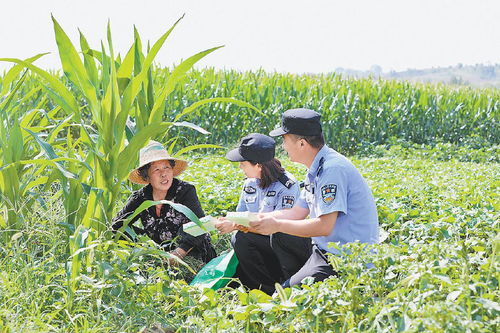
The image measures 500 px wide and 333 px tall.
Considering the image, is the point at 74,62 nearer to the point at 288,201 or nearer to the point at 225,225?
the point at 225,225

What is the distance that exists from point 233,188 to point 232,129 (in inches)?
304

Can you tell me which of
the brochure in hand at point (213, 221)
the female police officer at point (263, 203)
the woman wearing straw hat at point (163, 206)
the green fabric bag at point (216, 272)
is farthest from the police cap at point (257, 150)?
the green fabric bag at point (216, 272)

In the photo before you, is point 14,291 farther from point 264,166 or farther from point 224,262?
point 264,166

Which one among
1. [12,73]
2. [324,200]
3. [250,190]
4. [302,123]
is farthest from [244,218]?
[12,73]

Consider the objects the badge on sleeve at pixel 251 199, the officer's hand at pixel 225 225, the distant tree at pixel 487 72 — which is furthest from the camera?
the distant tree at pixel 487 72

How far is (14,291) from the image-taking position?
11.7 feet

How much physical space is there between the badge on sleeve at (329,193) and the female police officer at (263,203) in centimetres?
83

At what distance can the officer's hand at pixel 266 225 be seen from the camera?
3.90m

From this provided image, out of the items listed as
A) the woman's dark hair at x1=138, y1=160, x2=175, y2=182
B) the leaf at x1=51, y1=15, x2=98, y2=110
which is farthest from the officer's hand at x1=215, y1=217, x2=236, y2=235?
the leaf at x1=51, y1=15, x2=98, y2=110

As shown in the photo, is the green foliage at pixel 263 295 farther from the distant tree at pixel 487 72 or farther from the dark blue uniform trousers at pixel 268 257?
the distant tree at pixel 487 72

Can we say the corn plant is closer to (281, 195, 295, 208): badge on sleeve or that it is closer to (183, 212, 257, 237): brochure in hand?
(183, 212, 257, 237): brochure in hand

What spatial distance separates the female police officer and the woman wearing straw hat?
12.1 inches

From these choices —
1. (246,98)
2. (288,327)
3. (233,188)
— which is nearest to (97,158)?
(288,327)

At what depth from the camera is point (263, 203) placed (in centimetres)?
464
